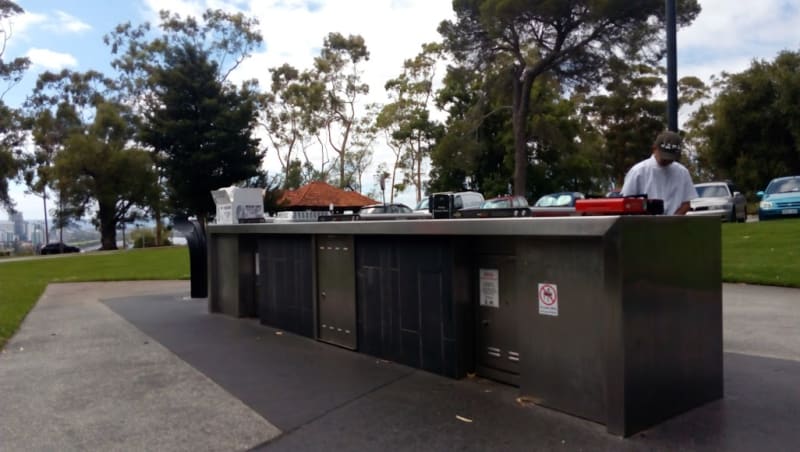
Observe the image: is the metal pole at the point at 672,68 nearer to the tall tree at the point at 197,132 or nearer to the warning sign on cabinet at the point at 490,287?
the warning sign on cabinet at the point at 490,287

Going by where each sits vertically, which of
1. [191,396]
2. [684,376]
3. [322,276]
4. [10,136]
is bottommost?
[191,396]

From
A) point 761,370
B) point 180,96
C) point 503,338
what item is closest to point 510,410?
point 503,338

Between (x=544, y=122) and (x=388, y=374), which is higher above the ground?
(x=544, y=122)

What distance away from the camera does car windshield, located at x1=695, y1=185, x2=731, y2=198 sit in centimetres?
2195

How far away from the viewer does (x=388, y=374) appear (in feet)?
18.9

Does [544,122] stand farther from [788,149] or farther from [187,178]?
[187,178]

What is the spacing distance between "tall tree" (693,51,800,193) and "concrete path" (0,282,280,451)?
37023 mm

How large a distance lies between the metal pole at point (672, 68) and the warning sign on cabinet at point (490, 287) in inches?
172

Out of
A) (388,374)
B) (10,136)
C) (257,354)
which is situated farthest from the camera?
(10,136)

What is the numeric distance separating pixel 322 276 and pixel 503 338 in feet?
8.86

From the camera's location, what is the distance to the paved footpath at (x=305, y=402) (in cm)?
409

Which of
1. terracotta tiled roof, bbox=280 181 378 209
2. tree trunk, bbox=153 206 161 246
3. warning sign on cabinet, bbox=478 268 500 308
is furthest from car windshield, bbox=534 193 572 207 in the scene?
tree trunk, bbox=153 206 161 246

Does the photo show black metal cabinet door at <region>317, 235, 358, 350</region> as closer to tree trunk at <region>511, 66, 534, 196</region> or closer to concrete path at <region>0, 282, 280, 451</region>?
concrete path at <region>0, 282, 280, 451</region>

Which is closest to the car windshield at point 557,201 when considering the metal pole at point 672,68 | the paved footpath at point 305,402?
the metal pole at point 672,68
